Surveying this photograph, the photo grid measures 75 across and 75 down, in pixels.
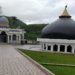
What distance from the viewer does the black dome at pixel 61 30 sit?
4000 cm

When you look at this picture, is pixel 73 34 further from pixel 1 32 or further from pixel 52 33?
pixel 1 32

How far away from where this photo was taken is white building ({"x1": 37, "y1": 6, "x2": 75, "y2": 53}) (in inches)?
1547

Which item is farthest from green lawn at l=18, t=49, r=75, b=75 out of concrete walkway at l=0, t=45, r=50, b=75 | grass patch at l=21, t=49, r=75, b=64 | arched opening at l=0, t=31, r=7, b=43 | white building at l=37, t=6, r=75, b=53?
arched opening at l=0, t=31, r=7, b=43

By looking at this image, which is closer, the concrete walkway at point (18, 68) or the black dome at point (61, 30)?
the concrete walkway at point (18, 68)

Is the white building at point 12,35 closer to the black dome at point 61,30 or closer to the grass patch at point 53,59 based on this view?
the black dome at point 61,30

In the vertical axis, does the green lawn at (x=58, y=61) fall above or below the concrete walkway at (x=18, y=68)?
below

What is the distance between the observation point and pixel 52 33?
40.5 m

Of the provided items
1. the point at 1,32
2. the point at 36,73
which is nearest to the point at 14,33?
the point at 1,32

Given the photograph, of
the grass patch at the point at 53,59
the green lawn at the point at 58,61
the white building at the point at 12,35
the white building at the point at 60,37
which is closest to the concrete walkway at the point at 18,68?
the green lawn at the point at 58,61

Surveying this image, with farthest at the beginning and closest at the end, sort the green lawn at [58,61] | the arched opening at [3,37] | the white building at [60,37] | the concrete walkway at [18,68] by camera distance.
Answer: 1. the arched opening at [3,37]
2. the white building at [60,37]
3. the green lawn at [58,61]
4. the concrete walkway at [18,68]

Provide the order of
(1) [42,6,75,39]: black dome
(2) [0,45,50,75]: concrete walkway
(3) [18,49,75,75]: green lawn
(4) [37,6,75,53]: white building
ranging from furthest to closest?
(1) [42,6,75,39]: black dome → (4) [37,6,75,53]: white building → (3) [18,49,75,75]: green lawn → (2) [0,45,50,75]: concrete walkway

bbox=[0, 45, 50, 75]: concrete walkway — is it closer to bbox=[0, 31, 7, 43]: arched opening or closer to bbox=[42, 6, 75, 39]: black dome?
bbox=[42, 6, 75, 39]: black dome

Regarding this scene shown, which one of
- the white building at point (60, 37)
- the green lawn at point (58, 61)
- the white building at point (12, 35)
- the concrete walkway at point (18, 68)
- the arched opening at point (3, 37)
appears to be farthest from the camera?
the arched opening at point (3, 37)

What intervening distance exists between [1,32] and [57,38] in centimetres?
2422
